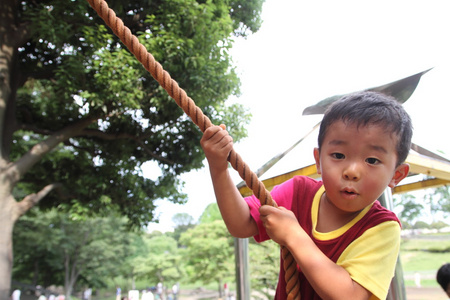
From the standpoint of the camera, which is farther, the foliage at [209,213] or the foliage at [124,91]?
the foliage at [209,213]

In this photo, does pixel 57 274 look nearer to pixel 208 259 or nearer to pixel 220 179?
pixel 208 259

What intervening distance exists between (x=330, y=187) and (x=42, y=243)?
20146 mm

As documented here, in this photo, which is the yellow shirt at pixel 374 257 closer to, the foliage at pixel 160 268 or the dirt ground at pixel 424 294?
the dirt ground at pixel 424 294

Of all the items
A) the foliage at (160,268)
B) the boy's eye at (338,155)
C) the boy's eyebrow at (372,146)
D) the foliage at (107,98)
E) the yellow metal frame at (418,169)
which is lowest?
the foliage at (160,268)

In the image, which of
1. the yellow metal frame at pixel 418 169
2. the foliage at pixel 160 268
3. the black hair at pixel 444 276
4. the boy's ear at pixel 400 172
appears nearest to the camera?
the boy's ear at pixel 400 172

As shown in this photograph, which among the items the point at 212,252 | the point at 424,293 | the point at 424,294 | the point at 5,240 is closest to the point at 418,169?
the point at 5,240

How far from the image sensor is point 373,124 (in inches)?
32.1

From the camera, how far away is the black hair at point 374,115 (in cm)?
83

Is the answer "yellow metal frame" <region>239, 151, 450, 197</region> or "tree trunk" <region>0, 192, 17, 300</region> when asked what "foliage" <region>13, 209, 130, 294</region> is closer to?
"tree trunk" <region>0, 192, 17, 300</region>

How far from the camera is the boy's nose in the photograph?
2.57 ft

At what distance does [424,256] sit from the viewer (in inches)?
771

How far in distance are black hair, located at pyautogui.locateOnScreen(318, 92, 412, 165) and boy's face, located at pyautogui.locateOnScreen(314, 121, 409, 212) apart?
2 centimetres

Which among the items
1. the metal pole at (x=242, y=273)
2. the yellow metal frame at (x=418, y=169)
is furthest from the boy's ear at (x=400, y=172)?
the metal pole at (x=242, y=273)

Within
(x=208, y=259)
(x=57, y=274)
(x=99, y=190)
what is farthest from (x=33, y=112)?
(x=57, y=274)
